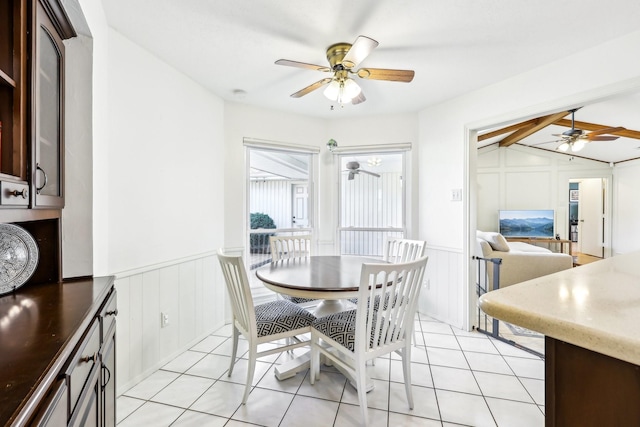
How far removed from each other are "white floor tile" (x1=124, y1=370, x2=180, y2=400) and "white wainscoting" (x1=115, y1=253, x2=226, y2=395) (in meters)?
0.04

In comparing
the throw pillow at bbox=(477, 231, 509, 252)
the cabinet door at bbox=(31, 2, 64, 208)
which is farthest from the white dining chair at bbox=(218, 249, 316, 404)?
the throw pillow at bbox=(477, 231, 509, 252)

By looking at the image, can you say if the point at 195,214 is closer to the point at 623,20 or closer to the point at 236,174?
the point at 236,174

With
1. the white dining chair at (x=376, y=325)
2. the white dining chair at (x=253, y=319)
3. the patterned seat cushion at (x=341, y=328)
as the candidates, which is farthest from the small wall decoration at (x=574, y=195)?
the white dining chair at (x=253, y=319)

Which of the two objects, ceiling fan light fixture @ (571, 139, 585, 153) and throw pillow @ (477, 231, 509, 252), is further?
ceiling fan light fixture @ (571, 139, 585, 153)

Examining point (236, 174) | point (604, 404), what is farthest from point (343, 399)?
point (236, 174)

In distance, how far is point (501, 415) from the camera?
174 cm

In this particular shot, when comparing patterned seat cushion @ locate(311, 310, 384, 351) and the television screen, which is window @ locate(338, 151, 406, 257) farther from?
the television screen

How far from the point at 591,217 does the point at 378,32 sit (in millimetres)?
8488

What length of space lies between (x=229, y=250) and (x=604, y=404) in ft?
10.0

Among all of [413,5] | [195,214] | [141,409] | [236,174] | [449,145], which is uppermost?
[413,5]

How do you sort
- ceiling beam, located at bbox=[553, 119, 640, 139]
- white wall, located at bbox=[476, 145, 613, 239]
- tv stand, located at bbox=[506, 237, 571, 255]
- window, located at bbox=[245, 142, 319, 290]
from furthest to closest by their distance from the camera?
white wall, located at bbox=[476, 145, 613, 239] < tv stand, located at bbox=[506, 237, 571, 255] < ceiling beam, located at bbox=[553, 119, 640, 139] < window, located at bbox=[245, 142, 319, 290]

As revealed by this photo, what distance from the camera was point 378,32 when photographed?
196cm

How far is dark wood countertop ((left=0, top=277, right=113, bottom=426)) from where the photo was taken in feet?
1.98

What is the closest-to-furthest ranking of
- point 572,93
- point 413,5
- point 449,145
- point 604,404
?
point 604,404 < point 413,5 < point 572,93 < point 449,145
